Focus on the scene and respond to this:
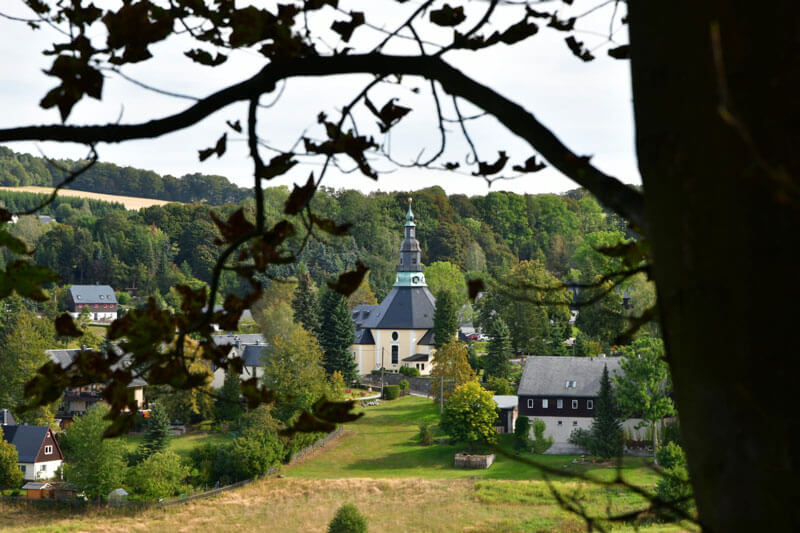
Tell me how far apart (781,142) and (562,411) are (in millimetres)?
34089

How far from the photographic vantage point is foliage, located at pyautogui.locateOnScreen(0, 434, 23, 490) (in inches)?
1210

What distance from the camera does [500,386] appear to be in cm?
3884

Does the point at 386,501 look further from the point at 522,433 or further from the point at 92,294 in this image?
the point at 92,294

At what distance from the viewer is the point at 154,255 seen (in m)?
69.8

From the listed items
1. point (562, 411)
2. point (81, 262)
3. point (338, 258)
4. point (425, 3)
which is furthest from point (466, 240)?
point (425, 3)

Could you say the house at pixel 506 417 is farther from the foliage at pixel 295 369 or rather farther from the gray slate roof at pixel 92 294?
the gray slate roof at pixel 92 294

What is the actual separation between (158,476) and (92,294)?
36.7 m

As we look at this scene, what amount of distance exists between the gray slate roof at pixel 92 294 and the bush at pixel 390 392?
29540 millimetres

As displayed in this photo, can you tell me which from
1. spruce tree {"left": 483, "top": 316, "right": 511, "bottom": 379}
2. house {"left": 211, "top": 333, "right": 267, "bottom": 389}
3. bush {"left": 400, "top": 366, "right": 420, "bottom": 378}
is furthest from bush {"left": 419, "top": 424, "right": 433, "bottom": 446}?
bush {"left": 400, "top": 366, "right": 420, "bottom": 378}

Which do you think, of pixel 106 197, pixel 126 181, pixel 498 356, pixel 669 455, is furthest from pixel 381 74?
pixel 126 181

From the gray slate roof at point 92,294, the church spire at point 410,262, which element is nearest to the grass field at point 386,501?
the church spire at point 410,262

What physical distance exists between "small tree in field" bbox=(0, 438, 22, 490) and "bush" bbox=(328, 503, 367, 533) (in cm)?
1449

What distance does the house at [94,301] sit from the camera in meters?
61.2

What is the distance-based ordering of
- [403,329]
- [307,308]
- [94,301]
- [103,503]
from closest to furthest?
1. [103,503]
2. [307,308]
3. [403,329]
4. [94,301]
